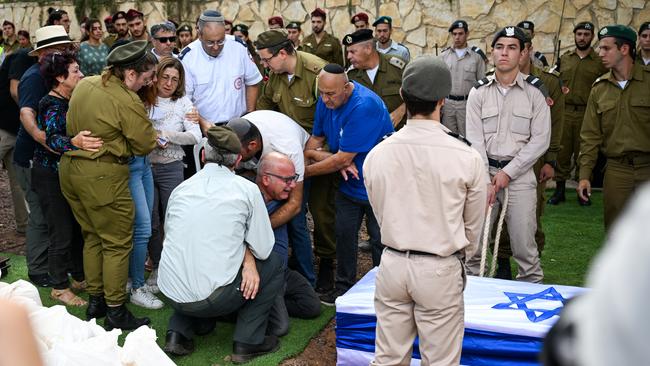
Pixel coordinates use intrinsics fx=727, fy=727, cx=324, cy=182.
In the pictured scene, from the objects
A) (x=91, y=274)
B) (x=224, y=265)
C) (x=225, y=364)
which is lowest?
(x=225, y=364)

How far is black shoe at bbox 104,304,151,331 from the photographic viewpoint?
4.66 meters

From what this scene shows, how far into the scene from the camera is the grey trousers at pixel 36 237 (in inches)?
212

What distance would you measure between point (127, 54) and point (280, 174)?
1.22 m

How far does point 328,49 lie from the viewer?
9.77 m

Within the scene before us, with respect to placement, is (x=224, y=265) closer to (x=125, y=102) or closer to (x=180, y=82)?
(x=125, y=102)

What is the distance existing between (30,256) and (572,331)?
533 centimetres

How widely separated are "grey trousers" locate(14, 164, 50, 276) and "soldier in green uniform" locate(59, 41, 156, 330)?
2.75 ft

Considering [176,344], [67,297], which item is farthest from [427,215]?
[67,297]

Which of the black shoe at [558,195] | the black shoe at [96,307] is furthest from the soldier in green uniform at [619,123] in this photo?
the black shoe at [96,307]

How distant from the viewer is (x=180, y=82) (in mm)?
5324

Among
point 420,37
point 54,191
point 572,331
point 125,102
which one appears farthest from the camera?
point 420,37

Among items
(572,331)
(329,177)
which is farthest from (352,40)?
(572,331)

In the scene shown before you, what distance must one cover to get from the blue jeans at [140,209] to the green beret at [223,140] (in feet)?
3.01

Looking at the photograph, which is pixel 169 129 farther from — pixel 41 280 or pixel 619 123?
pixel 619 123
